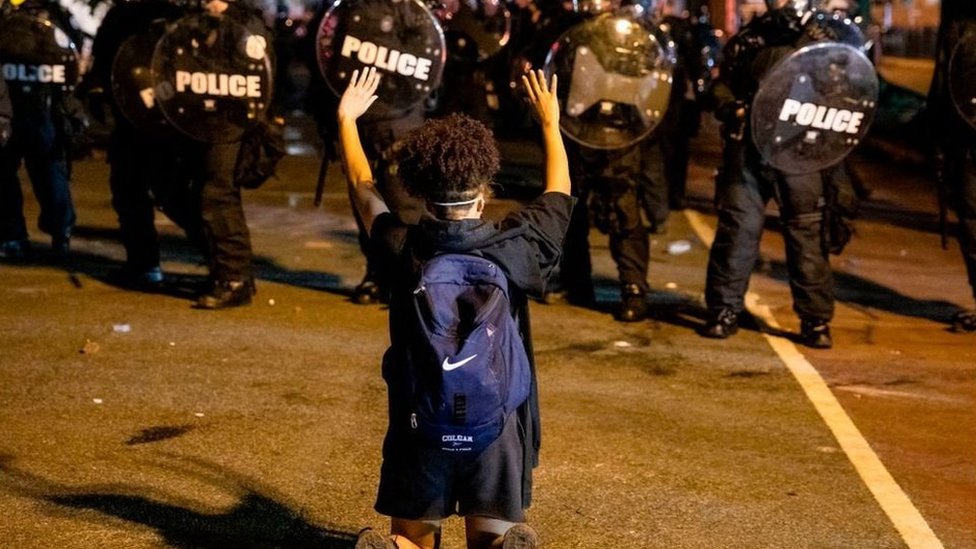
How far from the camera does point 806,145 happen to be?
813 centimetres

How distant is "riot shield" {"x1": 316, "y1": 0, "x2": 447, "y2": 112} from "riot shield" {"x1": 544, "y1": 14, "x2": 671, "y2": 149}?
2.22 feet

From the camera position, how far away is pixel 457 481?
4.34m

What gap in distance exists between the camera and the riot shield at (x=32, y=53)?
389 inches

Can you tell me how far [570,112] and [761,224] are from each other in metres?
1.17

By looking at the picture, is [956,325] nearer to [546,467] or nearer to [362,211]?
[546,467]

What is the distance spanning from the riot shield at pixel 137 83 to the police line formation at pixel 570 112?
11 mm

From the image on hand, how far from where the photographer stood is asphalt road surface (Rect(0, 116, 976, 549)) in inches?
215

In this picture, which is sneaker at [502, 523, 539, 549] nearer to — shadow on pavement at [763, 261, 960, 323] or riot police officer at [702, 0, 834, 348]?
riot police officer at [702, 0, 834, 348]

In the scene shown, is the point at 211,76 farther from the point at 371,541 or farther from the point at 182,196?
the point at 371,541

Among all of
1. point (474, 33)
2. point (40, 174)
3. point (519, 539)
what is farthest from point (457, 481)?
point (474, 33)

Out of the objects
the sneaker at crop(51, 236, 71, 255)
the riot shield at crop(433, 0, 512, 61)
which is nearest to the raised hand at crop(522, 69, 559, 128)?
the sneaker at crop(51, 236, 71, 255)

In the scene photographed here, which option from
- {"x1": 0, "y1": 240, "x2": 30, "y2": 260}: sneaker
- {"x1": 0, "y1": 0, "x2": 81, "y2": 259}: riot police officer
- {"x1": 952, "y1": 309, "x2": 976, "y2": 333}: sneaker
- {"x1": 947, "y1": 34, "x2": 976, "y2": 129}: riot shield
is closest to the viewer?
{"x1": 947, "y1": 34, "x2": 976, "y2": 129}: riot shield

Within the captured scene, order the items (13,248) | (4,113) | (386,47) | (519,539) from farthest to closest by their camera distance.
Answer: (13,248) < (386,47) < (4,113) < (519,539)

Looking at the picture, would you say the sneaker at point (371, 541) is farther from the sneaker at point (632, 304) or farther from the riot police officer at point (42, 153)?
the riot police officer at point (42, 153)
